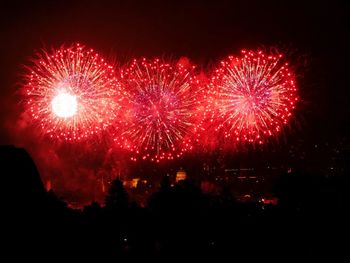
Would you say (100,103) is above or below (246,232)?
above

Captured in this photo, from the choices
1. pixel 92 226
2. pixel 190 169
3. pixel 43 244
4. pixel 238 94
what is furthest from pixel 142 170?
pixel 43 244

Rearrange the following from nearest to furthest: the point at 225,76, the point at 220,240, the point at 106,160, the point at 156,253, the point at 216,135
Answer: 1. the point at 156,253
2. the point at 220,240
3. the point at 225,76
4. the point at 216,135
5. the point at 106,160

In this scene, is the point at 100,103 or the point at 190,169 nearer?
the point at 100,103

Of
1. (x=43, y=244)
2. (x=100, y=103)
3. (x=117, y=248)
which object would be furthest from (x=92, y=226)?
(x=100, y=103)

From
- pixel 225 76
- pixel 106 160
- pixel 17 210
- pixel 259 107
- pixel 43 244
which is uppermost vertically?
pixel 225 76

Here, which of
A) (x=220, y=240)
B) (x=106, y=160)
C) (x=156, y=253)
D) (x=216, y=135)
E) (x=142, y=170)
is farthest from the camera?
(x=142, y=170)

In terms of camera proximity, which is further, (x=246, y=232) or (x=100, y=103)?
(x=100, y=103)

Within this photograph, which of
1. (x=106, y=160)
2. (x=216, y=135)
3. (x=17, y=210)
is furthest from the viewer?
(x=106, y=160)

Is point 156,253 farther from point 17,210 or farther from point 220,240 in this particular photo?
point 17,210

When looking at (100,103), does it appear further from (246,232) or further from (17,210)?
(17,210)
